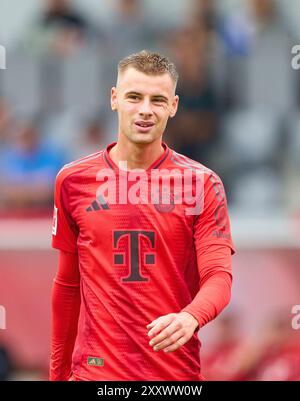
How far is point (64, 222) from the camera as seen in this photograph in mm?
4625

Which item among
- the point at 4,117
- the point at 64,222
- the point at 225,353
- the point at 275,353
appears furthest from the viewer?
the point at 4,117

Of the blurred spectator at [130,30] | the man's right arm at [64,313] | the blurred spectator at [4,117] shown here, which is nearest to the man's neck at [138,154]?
the man's right arm at [64,313]

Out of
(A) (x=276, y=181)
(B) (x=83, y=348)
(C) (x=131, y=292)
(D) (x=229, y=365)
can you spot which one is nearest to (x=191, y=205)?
(C) (x=131, y=292)

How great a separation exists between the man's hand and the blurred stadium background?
4346 mm

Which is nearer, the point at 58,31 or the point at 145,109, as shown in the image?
the point at 145,109

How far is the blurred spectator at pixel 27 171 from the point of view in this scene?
8680 millimetres

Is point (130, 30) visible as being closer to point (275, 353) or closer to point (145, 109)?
point (275, 353)

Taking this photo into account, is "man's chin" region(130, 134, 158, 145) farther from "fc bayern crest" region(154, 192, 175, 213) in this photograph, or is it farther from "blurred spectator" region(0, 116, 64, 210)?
"blurred spectator" region(0, 116, 64, 210)

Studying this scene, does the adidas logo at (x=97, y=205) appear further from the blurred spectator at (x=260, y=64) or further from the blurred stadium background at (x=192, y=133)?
the blurred spectator at (x=260, y=64)

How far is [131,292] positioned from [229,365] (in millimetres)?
4113

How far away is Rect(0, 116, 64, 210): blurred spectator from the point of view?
868 cm

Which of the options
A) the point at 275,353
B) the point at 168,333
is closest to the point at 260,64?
the point at 275,353

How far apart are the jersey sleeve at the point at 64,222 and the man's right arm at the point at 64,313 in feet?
0.15

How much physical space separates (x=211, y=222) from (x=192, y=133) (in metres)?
4.72
